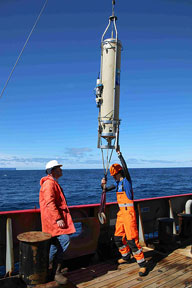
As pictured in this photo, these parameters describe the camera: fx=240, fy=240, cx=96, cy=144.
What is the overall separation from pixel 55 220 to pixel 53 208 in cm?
22

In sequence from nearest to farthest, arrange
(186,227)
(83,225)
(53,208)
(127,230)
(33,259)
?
(33,259) < (53,208) < (127,230) < (83,225) < (186,227)

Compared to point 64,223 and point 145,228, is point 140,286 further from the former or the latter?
point 145,228

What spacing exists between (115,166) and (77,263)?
2.21 m

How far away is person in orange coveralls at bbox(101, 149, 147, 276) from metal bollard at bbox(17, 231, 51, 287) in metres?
1.86

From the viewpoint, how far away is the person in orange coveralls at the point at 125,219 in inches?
191

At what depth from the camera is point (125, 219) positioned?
4.99m

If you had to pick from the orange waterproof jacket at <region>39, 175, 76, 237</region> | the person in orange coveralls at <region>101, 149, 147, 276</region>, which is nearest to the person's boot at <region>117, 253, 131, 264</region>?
the person in orange coveralls at <region>101, 149, 147, 276</region>

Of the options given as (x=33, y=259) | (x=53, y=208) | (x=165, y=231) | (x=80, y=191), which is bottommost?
(x=80, y=191)

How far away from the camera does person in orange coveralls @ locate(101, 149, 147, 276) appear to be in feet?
15.9

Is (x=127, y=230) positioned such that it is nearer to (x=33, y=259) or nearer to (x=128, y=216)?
(x=128, y=216)

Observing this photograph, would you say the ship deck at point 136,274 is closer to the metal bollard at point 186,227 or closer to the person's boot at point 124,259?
the person's boot at point 124,259

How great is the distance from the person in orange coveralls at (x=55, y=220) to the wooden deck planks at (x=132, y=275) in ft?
Result: 1.88

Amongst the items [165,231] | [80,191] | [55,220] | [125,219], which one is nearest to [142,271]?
[125,219]

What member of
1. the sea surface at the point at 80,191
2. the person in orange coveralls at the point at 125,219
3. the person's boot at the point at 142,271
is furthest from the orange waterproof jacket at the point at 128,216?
the sea surface at the point at 80,191
